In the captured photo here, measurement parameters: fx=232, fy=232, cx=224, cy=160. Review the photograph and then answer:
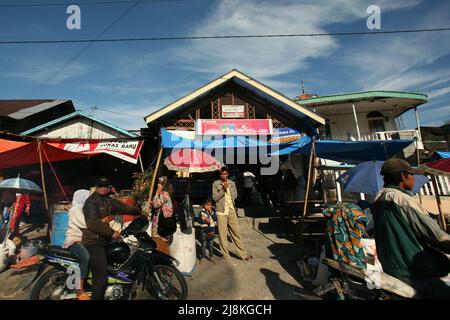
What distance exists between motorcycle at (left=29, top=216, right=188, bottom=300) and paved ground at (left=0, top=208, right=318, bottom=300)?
677 millimetres

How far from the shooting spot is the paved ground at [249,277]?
403cm

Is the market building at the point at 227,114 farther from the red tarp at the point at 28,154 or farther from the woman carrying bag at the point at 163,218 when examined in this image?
the woman carrying bag at the point at 163,218

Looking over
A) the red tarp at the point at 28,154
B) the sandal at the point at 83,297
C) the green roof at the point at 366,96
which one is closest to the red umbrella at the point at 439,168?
the sandal at the point at 83,297

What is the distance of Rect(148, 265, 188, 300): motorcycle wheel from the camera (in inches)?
139

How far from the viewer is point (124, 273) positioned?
11.3ft

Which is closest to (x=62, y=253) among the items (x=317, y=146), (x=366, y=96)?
(x=317, y=146)

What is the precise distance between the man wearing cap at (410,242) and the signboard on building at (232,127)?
716 cm

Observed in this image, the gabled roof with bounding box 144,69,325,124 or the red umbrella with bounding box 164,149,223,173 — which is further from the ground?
the gabled roof with bounding box 144,69,325,124

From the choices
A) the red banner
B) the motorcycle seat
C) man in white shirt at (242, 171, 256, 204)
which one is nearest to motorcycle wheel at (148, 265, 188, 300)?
the motorcycle seat

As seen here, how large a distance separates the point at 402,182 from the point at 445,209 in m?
10.0

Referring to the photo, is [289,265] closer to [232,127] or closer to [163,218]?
[163,218]

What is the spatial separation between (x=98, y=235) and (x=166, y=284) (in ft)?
4.15

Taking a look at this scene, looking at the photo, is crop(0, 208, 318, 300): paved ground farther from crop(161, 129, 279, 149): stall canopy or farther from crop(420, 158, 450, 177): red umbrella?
crop(420, 158, 450, 177): red umbrella
